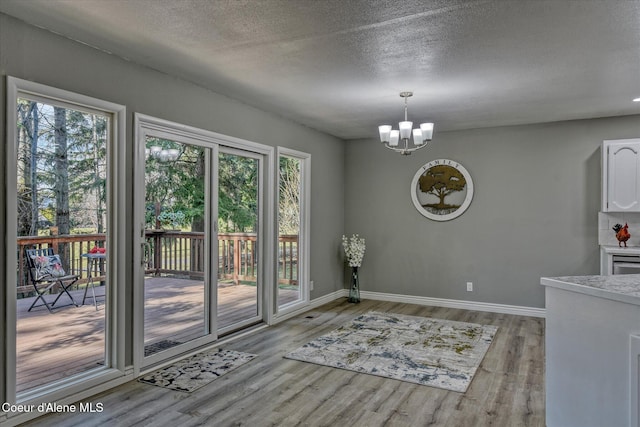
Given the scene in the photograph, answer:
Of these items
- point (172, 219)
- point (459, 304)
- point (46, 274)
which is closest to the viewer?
point (46, 274)

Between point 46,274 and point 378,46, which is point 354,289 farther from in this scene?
point 46,274

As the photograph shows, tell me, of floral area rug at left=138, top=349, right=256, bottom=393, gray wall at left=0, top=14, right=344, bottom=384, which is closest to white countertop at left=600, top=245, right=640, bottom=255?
gray wall at left=0, top=14, right=344, bottom=384

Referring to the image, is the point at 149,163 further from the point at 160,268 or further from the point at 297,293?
the point at 297,293

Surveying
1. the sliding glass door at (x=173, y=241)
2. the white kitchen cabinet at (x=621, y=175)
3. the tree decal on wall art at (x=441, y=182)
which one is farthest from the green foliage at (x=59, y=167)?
the white kitchen cabinet at (x=621, y=175)

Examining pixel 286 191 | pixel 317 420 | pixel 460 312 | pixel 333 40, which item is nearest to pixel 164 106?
pixel 333 40

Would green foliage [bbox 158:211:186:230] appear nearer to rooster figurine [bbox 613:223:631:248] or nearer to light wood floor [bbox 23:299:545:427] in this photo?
light wood floor [bbox 23:299:545:427]

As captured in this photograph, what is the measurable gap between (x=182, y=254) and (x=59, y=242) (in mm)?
1147

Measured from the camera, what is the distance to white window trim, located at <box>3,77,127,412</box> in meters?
2.53

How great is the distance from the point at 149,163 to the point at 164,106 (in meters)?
0.50

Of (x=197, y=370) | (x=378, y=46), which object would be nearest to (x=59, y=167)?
(x=197, y=370)

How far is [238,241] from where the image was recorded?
4.64m

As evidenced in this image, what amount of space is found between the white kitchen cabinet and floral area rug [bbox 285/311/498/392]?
1979 mm

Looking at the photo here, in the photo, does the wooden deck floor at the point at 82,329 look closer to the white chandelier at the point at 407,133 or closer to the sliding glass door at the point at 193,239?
the sliding glass door at the point at 193,239

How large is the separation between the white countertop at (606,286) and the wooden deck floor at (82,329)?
10.0 ft
